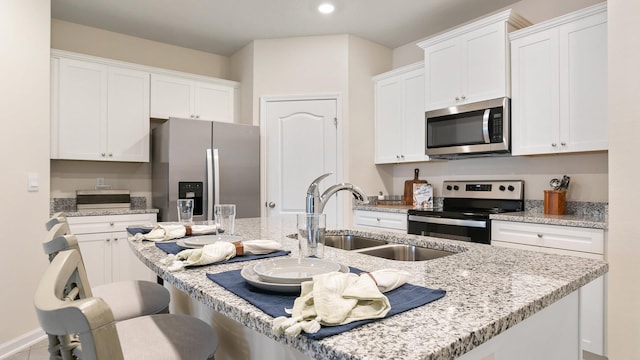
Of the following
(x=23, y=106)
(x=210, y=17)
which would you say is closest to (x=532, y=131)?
(x=210, y=17)

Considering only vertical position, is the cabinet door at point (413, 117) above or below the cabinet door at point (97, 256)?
above

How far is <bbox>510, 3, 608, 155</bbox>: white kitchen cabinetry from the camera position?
2422mm

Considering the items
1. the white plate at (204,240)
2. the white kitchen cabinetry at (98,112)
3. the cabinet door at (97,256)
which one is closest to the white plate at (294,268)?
the white plate at (204,240)

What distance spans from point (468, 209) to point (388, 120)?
4.01 feet

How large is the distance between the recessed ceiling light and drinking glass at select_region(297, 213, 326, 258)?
2.70 metres

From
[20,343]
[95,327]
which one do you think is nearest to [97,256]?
[20,343]

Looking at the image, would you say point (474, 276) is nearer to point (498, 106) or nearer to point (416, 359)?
point (416, 359)

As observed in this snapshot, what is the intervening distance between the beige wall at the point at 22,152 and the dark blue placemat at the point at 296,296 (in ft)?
8.14

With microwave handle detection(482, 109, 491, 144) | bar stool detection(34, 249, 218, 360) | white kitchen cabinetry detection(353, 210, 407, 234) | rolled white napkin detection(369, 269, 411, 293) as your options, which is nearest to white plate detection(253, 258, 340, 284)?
rolled white napkin detection(369, 269, 411, 293)

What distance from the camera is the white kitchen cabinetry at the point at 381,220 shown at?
11.0ft

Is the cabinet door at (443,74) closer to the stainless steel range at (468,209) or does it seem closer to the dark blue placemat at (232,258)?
the stainless steel range at (468,209)

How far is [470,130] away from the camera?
10.1ft

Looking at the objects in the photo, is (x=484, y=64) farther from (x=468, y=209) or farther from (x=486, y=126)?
(x=468, y=209)

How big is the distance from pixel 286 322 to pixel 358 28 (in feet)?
11.8
